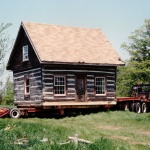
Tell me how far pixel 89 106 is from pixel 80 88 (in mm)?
1596

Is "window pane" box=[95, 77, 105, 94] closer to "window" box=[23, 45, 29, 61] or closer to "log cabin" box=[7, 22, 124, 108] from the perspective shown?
"log cabin" box=[7, 22, 124, 108]

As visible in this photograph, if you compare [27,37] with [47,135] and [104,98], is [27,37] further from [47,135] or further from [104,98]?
[47,135]

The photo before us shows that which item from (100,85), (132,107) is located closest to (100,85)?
(100,85)

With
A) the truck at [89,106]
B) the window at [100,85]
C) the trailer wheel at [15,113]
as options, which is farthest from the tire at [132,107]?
the trailer wheel at [15,113]

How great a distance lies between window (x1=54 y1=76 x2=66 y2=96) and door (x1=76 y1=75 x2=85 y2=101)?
4.18 ft

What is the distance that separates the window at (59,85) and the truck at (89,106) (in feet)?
3.03

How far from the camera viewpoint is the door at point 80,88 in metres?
27.5

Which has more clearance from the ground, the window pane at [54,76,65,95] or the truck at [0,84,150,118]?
the window pane at [54,76,65,95]

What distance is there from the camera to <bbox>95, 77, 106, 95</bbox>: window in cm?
2842

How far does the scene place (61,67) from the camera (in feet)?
87.3

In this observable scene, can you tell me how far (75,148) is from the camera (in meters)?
8.93

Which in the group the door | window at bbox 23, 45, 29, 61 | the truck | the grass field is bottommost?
the grass field

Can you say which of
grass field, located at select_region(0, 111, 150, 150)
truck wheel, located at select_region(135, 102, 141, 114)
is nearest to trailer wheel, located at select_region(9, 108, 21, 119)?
grass field, located at select_region(0, 111, 150, 150)

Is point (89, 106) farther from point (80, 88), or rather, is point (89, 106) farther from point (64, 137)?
point (64, 137)
